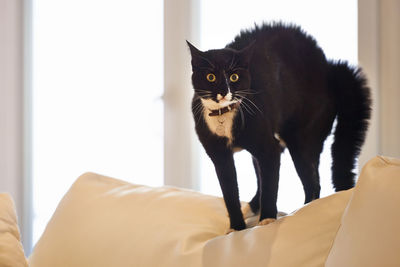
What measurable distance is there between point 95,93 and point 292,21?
3.54ft

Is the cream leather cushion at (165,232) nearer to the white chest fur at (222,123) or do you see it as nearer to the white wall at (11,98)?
the white chest fur at (222,123)

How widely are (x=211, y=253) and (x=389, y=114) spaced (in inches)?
33.9

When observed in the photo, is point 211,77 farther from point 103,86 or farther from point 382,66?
point 103,86

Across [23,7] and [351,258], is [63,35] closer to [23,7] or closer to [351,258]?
[23,7]

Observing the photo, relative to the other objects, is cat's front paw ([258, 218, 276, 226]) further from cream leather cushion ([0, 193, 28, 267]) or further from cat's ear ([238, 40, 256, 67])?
cream leather cushion ([0, 193, 28, 267])

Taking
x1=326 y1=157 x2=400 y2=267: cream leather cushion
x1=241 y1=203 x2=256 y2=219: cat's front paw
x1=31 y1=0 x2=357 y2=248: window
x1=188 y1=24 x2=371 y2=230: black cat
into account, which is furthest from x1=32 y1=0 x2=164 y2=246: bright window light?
x1=326 y1=157 x2=400 y2=267: cream leather cushion

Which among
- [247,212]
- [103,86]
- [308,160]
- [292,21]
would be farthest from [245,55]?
[103,86]

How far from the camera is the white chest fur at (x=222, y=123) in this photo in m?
0.91

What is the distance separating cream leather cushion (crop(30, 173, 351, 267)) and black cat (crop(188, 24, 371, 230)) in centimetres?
8

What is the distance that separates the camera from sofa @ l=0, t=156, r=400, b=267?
661 millimetres

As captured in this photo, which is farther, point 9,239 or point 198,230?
point 9,239

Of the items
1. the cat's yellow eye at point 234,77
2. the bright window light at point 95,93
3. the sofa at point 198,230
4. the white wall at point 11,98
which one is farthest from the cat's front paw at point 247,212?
the white wall at point 11,98

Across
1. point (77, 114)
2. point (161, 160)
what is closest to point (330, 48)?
point (161, 160)

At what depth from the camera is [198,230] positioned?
0.97 metres
